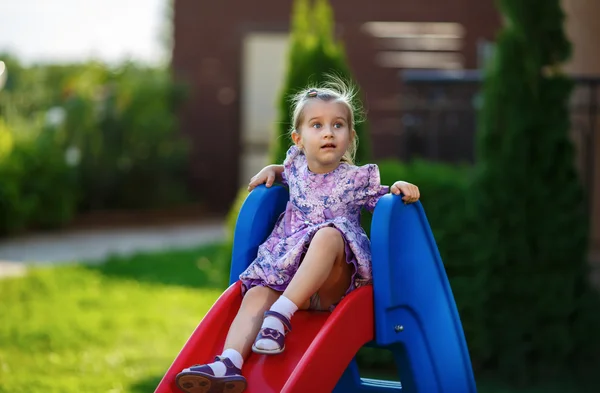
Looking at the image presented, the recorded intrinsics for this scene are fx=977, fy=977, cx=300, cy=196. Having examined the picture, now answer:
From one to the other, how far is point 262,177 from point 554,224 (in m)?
2.10

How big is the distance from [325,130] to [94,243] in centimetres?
783

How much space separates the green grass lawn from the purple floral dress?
5.89 feet

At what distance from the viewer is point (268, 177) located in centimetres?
374

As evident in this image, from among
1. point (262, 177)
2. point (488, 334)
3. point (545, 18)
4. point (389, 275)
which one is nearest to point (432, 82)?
point (545, 18)

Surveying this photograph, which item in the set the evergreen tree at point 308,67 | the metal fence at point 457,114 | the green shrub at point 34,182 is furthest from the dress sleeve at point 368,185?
the green shrub at point 34,182

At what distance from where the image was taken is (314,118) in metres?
3.44

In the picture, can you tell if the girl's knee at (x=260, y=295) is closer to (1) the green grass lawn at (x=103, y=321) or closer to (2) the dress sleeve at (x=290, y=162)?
(2) the dress sleeve at (x=290, y=162)

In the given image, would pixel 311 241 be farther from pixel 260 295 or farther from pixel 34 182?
pixel 34 182

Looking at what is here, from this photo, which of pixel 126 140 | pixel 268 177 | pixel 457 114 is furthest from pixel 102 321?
pixel 126 140

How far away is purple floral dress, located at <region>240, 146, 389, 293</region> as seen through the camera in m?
3.39

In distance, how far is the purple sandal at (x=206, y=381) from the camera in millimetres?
3059

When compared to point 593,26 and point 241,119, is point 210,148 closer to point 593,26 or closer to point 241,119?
point 241,119

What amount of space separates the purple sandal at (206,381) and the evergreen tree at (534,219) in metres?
2.40

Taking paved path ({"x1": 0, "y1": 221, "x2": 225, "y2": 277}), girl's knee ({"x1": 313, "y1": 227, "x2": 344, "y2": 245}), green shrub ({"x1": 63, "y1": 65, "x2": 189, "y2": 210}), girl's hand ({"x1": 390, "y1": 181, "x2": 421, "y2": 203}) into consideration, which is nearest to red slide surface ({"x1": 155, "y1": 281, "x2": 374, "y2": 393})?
girl's knee ({"x1": 313, "y1": 227, "x2": 344, "y2": 245})
